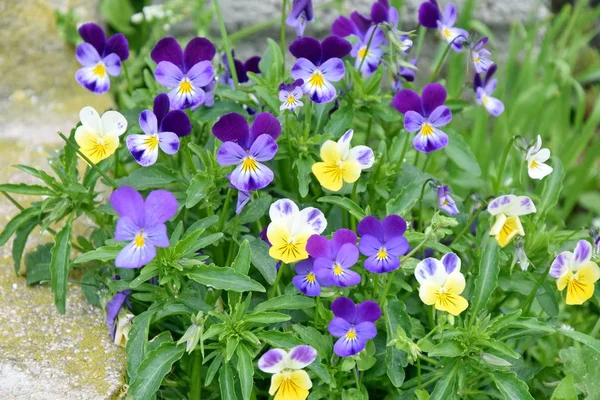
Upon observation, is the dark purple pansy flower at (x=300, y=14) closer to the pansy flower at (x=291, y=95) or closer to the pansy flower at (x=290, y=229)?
the pansy flower at (x=291, y=95)

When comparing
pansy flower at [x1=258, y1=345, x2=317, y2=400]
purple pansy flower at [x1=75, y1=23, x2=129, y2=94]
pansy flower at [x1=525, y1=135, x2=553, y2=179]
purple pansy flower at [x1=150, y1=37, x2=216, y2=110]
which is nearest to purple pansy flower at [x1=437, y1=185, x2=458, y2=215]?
pansy flower at [x1=525, y1=135, x2=553, y2=179]

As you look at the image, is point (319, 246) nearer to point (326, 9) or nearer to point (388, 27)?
point (388, 27)

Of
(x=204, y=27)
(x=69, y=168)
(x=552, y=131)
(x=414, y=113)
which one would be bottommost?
(x=552, y=131)

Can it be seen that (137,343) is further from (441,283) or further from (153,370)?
(441,283)

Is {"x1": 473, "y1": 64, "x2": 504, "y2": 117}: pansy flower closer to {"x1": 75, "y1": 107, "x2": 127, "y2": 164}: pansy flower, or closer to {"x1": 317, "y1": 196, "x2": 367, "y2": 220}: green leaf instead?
{"x1": 317, "y1": 196, "x2": 367, "y2": 220}: green leaf

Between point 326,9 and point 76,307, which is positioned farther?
point 326,9

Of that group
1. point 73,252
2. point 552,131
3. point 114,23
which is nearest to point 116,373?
point 73,252
